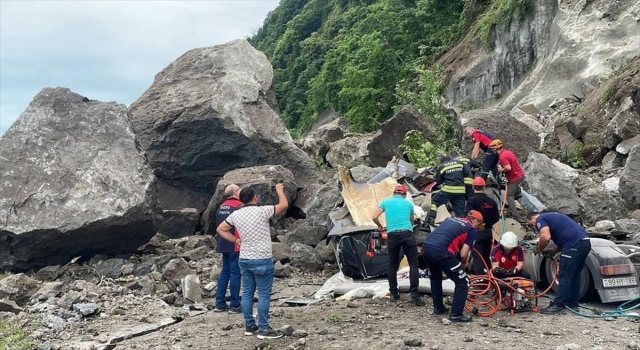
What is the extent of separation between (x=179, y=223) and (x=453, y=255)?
7.68 meters

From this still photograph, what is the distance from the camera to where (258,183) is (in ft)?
40.4

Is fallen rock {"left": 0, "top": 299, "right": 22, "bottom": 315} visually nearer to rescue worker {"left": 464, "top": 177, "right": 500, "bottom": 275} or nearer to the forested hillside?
rescue worker {"left": 464, "top": 177, "right": 500, "bottom": 275}

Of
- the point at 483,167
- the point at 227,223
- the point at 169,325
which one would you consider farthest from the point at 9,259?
the point at 483,167

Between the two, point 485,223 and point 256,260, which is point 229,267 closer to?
point 256,260

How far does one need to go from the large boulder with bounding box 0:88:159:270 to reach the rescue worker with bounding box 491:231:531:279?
18.3 feet

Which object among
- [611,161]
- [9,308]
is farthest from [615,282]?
[9,308]

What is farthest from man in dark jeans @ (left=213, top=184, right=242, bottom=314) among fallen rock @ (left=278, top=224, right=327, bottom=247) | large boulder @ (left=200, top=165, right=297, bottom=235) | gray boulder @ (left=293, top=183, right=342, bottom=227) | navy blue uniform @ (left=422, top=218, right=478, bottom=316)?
large boulder @ (left=200, top=165, right=297, bottom=235)

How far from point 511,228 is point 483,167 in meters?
1.10

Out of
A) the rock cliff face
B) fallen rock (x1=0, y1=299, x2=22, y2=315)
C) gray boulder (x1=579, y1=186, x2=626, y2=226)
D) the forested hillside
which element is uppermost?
the forested hillside

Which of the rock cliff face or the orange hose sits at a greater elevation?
the rock cliff face

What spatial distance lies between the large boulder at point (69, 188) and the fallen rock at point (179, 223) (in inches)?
82.7

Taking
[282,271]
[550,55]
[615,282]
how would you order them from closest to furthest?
[615,282] → [282,271] → [550,55]

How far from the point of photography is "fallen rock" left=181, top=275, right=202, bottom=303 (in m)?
9.15

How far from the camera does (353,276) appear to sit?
935 centimetres
